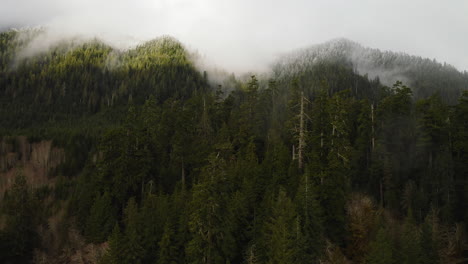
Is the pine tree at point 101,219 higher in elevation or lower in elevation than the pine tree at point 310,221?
lower

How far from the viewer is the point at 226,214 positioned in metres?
32.3

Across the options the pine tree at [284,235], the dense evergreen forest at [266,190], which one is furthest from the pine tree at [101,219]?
the pine tree at [284,235]

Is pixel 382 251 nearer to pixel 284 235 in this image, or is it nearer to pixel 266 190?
pixel 284 235

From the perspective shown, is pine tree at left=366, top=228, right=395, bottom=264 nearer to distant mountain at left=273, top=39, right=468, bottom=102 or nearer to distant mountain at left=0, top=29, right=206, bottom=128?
distant mountain at left=273, top=39, right=468, bottom=102

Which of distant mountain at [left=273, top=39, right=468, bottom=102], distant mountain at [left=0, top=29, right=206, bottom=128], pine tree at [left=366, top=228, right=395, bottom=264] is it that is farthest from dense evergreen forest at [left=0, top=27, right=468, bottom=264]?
distant mountain at [left=273, top=39, right=468, bottom=102]

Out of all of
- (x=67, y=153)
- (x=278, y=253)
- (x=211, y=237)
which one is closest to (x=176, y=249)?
(x=211, y=237)

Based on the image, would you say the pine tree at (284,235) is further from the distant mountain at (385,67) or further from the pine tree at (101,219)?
the distant mountain at (385,67)

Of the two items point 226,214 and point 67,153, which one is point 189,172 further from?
point 67,153

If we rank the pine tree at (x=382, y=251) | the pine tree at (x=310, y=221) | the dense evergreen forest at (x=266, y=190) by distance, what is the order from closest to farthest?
1. the pine tree at (x=382, y=251)
2. the pine tree at (x=310, y=221)
3. the dense evergreen forest at (x=266, y=190)

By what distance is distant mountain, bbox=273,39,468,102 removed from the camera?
462 feet

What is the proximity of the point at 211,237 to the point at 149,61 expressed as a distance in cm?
15615

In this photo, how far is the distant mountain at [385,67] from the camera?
462 feet

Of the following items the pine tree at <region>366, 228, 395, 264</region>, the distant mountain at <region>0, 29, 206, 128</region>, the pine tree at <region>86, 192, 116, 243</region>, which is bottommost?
the pine tree at <region>86, 192, 116, 243</region>

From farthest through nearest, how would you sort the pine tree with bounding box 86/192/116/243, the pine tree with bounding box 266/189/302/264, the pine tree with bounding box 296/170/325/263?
1. the pine tree with bounding box 86/192/116/243
2. the pine tree with bounding box 296/170/325/263
3. the pine tree with bounding box 266/189/302/264
